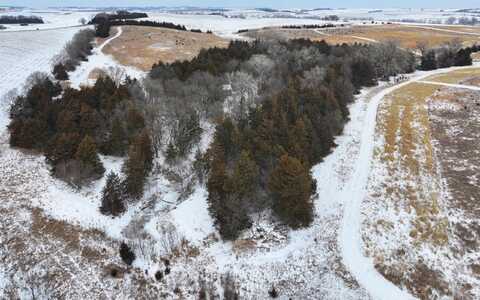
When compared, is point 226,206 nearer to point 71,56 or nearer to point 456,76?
point 71,56

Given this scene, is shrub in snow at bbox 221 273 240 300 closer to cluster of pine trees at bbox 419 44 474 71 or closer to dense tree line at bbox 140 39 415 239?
dense tree line at bbox 140 39 415 239

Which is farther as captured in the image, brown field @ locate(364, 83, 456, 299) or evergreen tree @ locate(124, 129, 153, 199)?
evergreen tree @ locate(124, 129, 153, 199)

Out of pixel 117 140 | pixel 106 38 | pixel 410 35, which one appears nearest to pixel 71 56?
pixel 106 38

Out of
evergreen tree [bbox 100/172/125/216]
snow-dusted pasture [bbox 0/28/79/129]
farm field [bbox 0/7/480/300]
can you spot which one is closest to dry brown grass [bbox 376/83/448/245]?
farm field [bbox 0/7/480/300]

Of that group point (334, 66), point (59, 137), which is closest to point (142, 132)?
point (59, 137)

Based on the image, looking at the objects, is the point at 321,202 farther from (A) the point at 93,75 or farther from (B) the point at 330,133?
(A) the point at 93,75

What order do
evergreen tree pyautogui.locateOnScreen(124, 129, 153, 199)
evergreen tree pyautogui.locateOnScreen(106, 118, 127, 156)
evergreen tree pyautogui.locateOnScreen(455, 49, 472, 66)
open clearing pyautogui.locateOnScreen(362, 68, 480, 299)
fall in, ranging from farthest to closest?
evergreen tree pyautogui.locateOnScreen(455, 49, 472, 66), evergreen tree pyautogui.locateOnScreen(106, 118, 127, 156), evergreen tree pyautogui.locateOnScreen(124, 129, 153, 199), open clearing pyautogui.locateOnScreen(362, 68, 480, 299)
